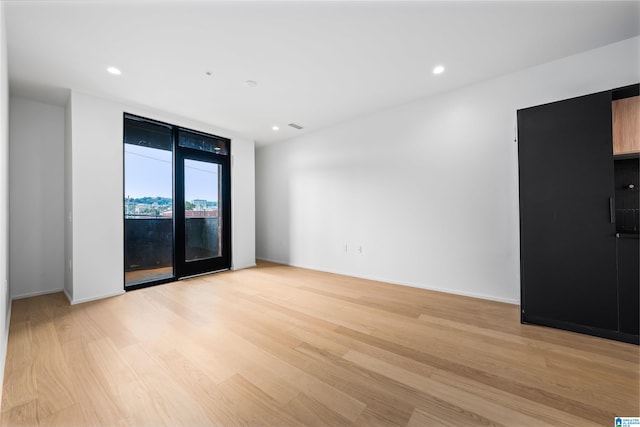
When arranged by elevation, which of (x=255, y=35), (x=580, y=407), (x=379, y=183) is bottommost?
(x=580, y=407)

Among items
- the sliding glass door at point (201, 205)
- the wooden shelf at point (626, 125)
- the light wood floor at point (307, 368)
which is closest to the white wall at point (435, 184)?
the wooden shelf at point (626, 125)

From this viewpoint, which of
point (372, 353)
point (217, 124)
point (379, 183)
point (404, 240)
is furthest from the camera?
point (217, 124)

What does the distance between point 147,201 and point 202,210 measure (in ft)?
3.06

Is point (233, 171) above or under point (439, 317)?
above

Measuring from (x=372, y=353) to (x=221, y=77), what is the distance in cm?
326

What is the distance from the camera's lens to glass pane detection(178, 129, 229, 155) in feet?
13.6

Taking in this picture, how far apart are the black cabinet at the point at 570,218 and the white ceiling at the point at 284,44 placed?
0.72 metres

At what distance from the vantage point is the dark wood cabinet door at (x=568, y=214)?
2029mm

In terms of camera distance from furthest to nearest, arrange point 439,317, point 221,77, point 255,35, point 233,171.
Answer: point 233,171 → point 221,77 → point 439,317 → point 255,35

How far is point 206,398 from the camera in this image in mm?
1425

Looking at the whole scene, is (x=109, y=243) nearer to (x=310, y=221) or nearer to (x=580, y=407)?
(x=310, y=221)

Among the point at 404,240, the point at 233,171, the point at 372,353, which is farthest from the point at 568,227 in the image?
the point at 233,171

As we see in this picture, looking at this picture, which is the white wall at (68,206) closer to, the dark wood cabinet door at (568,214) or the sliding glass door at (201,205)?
the sliding glass door at (201,205)

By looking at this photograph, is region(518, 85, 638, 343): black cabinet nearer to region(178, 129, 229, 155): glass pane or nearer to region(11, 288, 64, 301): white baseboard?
region(178, 129, 229, 155): glass pane
